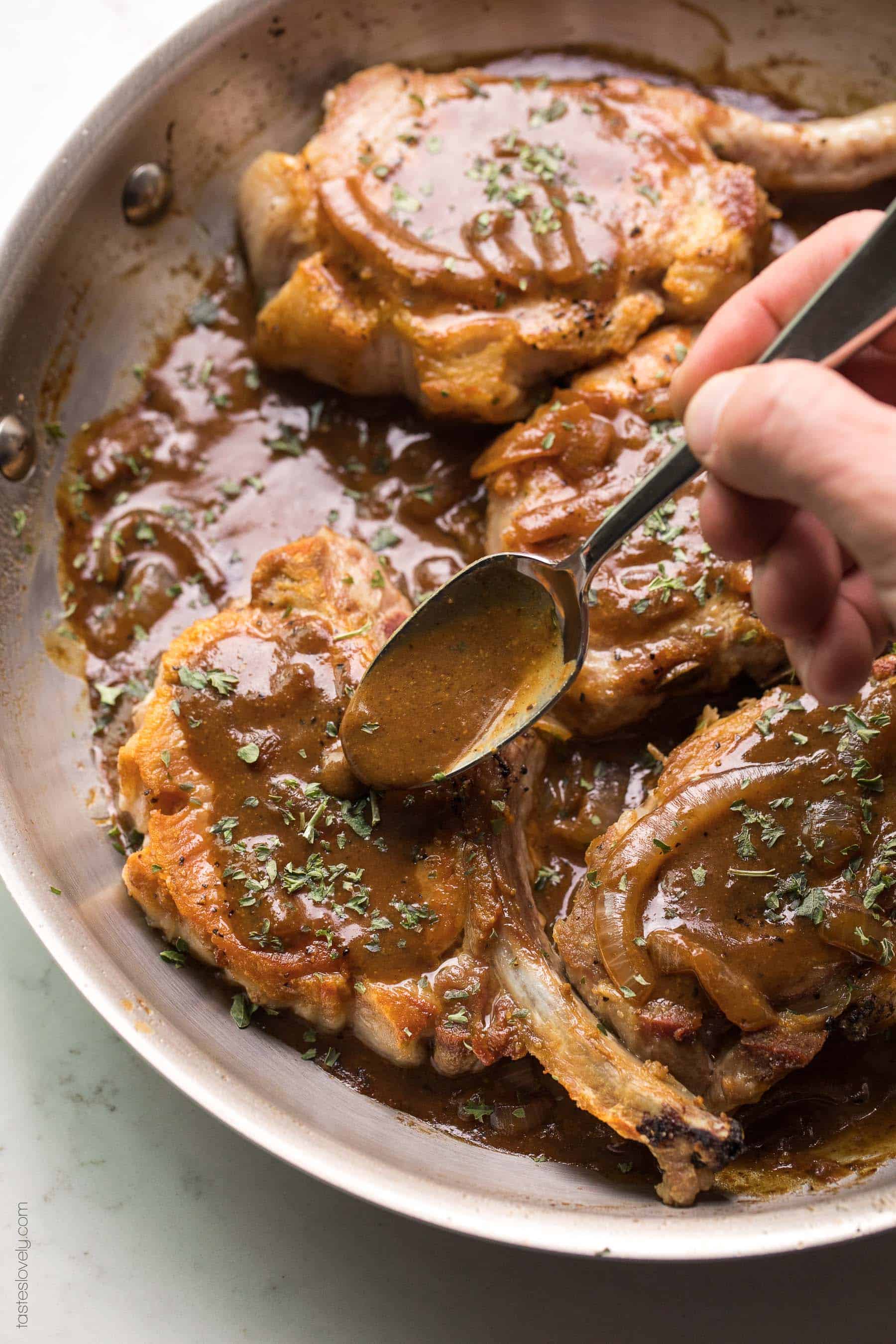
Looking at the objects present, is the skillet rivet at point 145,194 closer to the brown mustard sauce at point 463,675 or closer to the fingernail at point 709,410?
the brown mustard sauce at point 463,675

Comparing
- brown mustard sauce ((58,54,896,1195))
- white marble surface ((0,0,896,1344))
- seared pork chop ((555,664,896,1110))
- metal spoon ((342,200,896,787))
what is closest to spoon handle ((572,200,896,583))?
metal spoon ((342,200,896,787))

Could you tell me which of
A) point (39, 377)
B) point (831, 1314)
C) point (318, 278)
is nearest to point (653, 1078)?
point (831, 1314)

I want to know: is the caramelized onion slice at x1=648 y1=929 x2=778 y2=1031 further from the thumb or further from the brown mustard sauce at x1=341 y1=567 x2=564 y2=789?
the thumb

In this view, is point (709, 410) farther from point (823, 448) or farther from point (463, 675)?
point (463, 675)

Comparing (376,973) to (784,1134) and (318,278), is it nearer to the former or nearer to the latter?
(784,1134)

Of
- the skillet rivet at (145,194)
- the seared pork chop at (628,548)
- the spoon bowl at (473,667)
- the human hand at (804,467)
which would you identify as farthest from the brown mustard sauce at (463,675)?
the skillet rivet at (145,194)

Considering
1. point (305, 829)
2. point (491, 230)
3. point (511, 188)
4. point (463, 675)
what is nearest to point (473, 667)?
point (463, 675)
